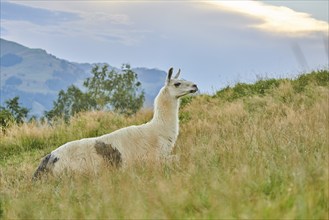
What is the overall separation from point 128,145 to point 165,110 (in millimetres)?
1189

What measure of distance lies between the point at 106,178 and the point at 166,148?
3082 millimetres

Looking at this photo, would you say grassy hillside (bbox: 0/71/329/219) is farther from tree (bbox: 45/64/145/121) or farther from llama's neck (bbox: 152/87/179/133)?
tree (bbox: 45/64/145/121)

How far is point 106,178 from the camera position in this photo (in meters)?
7.31

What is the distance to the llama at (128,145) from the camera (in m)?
9.48

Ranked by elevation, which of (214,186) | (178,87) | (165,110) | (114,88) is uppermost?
(114,88)

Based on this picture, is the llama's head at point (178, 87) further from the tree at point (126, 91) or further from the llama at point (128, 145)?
the tree at point (126, 91)

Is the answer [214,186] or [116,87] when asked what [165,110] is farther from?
[116,87]

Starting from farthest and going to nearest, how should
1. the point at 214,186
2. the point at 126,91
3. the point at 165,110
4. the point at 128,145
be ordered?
the point at 126,91 < the point at 165,110 < the point at 128,145 < the point at 214,186

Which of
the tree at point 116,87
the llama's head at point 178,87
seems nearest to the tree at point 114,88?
the tree at point 116,87

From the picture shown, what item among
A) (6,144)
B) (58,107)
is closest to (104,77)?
(58,107)

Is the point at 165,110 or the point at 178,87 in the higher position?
the point at 178,87

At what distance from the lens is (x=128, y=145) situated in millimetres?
9891

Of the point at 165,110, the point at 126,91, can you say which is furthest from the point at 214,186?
the point at 126,91

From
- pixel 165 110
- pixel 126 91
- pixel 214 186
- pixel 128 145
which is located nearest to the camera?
pixel 214 186
